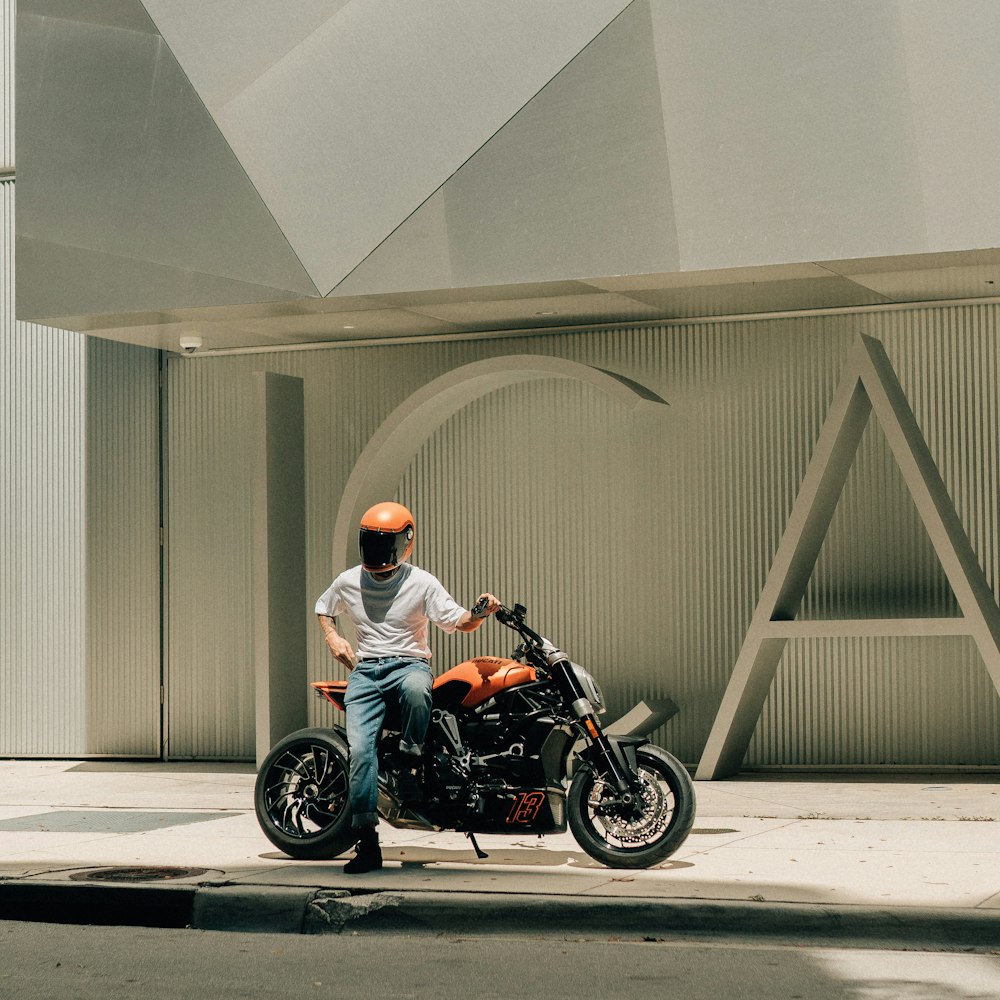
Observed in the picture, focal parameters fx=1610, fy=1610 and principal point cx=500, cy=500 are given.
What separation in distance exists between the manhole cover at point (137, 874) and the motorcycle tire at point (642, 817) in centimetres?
193

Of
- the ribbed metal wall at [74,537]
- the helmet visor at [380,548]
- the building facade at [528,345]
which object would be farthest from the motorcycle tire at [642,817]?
the ribbed metal wall at [74,537]

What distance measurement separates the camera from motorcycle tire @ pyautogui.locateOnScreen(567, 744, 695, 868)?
25.6 feet

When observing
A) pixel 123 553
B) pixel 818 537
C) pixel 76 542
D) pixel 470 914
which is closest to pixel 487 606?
pixel 470 914

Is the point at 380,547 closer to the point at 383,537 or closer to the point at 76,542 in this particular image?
the point at 383,537

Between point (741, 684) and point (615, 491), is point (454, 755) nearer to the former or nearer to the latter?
point (741, 684)

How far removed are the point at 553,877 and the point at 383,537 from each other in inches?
74.9

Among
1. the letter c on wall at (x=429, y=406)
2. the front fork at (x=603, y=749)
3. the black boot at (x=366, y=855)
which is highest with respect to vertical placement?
the letter c on wall at (x=429, y=406)

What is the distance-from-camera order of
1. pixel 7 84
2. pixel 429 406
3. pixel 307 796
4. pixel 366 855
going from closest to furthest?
pixel 366 855, pixel 307 796, pixel 429 406, pixel 7 84

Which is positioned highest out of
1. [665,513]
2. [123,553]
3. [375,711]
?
[665,513]

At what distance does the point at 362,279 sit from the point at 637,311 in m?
2.38

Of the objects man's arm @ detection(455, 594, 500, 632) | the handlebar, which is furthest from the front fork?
man's arm @ detection(455, 594, 500, 632)

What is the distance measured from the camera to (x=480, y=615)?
787 cm

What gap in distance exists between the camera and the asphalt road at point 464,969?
234 inches

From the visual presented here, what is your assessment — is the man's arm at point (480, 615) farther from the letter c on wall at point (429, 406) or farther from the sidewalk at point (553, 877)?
the letter c on wall at point (429, 406)
